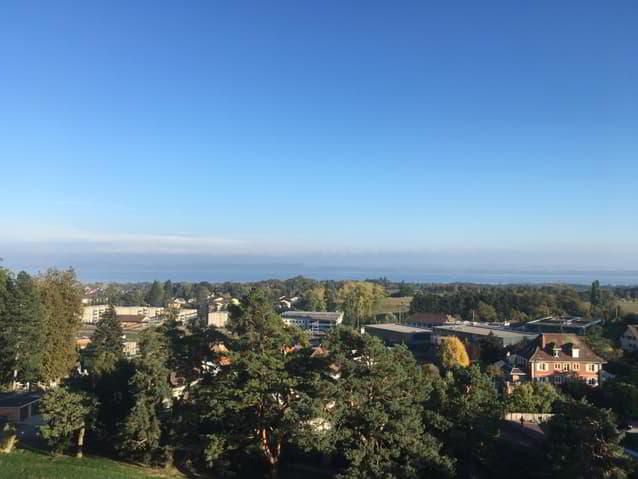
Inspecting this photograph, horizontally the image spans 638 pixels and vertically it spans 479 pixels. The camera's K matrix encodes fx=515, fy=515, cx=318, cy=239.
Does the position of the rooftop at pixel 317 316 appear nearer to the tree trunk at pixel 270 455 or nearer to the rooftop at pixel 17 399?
the rooftop at pixel 17 399

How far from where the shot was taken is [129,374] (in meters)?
19.6

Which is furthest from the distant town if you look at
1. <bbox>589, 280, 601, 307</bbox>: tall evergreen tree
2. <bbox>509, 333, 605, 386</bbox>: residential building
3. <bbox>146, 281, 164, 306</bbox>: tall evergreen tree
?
<bbox>146, 281, 164, 306</bbox>: tall evergreen tree

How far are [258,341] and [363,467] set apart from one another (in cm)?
520

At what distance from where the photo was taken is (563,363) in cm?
3281

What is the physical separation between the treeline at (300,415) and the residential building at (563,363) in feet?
54.7

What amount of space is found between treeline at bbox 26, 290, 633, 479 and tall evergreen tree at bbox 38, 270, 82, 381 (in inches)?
241

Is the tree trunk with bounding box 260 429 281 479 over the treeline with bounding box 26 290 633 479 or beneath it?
beneath

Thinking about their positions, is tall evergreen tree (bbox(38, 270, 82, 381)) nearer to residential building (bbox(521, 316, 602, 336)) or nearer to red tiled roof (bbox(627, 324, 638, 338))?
red tiled roof (bbox(627, 324, 638, 338))

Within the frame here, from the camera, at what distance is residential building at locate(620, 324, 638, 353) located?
40406 mm

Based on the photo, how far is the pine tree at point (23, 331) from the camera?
2344 cm

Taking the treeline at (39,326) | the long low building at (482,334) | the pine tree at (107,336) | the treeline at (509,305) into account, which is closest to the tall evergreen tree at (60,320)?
the treeline at (39,326)

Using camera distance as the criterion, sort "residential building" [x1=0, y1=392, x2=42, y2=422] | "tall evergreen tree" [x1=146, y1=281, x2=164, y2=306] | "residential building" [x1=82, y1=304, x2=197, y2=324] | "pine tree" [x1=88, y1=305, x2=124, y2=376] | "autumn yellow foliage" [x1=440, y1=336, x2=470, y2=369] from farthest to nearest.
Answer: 1. "tall evergreen tree" [x1=146, y1=281, x2=164, y2=306]
2. "residential building" [x1=82, y1=304, x2=197, y2=324]
3. "autumn yellow foliage" [x1=440, y1=336, x2=470, y2=369]
4. "pine tree" [x1=88, y1=305, x2=124, y2=376]
5. "residential building" [x1=0, y1=392, x2=42, y2=422]

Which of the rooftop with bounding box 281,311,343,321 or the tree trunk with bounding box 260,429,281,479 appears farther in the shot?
the rooftop with bounding box 281,311,343,321

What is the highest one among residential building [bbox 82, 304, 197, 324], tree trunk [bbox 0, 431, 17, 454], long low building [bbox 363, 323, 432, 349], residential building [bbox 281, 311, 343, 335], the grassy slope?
the grassy slope
